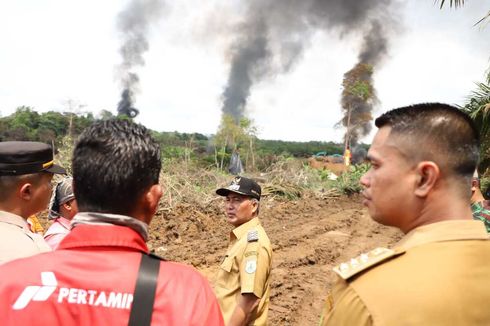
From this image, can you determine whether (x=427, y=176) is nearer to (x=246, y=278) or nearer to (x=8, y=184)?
(x=246, y=278)

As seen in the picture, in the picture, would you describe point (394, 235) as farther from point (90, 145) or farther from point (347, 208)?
Answer: point (90, 145)

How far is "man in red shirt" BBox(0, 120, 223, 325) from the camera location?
1101 millimetres

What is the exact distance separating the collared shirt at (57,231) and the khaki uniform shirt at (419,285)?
249 centimetres

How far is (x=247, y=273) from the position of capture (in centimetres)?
280

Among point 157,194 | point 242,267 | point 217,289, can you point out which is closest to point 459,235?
point 157,194

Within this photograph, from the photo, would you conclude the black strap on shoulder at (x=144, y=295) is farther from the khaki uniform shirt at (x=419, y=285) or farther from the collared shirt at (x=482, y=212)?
the collared shirt at (x=482, y=212)

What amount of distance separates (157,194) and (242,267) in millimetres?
1650

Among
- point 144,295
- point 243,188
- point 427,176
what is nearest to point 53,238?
point 243,188

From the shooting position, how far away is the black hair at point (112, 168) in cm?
125

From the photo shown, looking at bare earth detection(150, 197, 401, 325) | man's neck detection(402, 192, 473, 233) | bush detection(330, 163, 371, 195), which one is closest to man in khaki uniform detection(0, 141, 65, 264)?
man's neck detection(402, 192, 473, 233)

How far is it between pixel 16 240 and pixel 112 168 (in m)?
1.13

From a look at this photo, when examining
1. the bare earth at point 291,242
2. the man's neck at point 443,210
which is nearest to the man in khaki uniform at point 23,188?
the man's neck at point 443,210

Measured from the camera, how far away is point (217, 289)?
304cm

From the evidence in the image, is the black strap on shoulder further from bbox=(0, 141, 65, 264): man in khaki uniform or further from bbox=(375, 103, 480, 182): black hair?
bbox=(0, 141, 65, 264): man in khaki uniform
